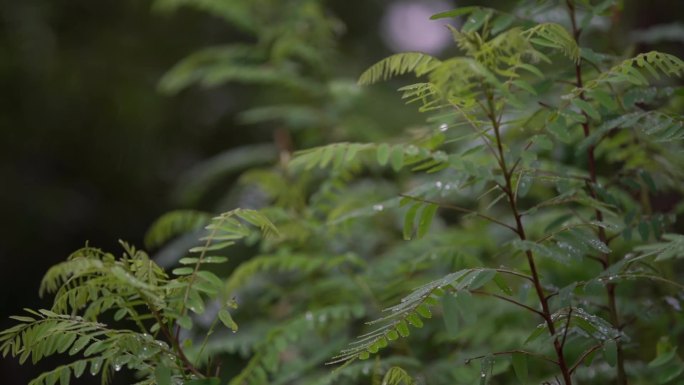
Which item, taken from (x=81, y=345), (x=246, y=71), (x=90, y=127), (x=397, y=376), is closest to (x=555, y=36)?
(x=397, y=376)

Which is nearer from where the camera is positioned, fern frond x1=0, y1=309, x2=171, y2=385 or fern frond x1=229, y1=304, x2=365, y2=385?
fern frond x1=0, y1=309, x2=171, y2=385

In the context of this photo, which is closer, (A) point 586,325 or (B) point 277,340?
(A) point 586,325

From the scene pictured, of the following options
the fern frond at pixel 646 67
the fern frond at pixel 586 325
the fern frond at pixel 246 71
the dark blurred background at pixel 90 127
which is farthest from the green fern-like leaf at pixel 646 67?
the dark blurred background at pixel 90 127

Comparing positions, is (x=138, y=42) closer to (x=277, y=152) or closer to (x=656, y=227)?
→ (x=277, y=152)

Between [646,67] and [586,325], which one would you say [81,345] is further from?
[646,67]

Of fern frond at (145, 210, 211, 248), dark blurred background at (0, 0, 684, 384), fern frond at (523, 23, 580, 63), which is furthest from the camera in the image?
dark blurred background at (0, 0, 684, 384)

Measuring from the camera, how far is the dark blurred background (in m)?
3.67

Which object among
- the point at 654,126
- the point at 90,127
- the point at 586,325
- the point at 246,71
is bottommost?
the point at 586,325

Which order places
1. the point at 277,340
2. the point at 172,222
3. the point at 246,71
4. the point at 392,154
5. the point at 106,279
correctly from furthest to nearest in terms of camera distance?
the point at 246,71 → the point at 172,222 → the point at 277,340 → the point at 392,154 → the point at 106,279

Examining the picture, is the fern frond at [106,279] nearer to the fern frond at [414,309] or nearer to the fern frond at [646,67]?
the fern frond at [414,309]

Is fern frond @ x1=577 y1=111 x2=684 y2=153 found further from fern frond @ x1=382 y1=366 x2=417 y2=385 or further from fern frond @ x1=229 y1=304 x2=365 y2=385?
fern frond @ x1=229 y1=304 x2=365 y2=385

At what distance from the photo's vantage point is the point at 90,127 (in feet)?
12.8

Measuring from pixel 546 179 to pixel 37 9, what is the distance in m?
3.21

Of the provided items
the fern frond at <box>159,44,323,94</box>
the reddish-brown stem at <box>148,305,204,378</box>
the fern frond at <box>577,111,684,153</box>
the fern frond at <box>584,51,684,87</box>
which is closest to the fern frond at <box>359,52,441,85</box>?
the fern frond at <box>584,51,684,87</box>
